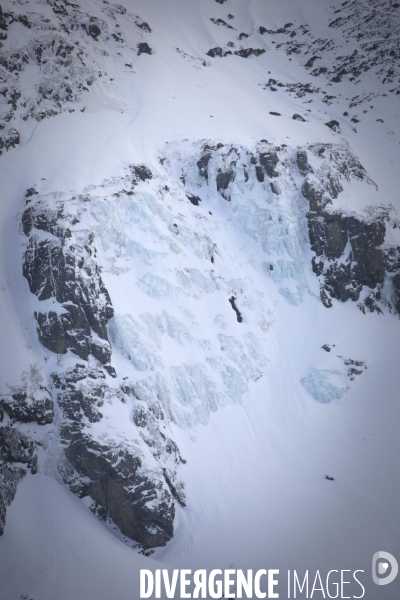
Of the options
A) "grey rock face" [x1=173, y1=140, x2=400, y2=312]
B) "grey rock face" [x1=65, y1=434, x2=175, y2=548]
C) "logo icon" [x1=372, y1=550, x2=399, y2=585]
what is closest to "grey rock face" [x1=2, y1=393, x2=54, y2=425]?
"grey rock face" [x1=65, y1=434, x2=175, y2=548]

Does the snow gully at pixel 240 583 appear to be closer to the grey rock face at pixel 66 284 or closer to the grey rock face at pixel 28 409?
the grey rock face at pixel 28 409

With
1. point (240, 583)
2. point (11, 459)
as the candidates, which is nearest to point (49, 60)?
point (11, 459)

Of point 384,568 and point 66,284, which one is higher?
point 66,284

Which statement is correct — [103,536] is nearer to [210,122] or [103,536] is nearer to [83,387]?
[83,387]

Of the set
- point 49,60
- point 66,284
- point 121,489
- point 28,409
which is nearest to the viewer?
point 121,489

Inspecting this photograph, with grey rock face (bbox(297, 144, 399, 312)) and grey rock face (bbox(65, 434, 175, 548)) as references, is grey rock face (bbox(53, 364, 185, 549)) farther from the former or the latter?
grey rock face (bbox(297, 144, 399, 312))

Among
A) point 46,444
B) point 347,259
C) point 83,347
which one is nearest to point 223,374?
point 83,347

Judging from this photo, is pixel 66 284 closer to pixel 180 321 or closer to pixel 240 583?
pixel 180 321
